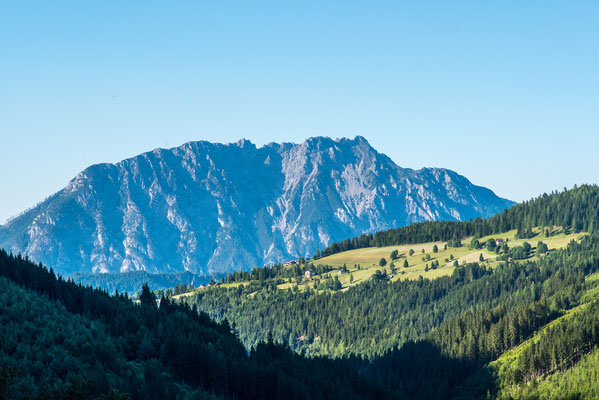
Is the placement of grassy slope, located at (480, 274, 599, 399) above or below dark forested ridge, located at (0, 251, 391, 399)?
below

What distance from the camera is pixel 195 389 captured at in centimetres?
15700

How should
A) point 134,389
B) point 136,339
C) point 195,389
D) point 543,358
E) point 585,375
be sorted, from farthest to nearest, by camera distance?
point 543,358, point 585,375, point 136,339, point 195,389, point 134,389

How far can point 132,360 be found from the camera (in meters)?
163

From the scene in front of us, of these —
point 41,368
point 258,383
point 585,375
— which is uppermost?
point 41,368

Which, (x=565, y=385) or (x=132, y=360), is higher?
(x=132, y=360)

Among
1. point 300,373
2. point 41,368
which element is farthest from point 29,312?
point 300,373

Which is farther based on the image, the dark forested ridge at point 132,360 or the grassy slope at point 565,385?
the grassy slope at point 565,385

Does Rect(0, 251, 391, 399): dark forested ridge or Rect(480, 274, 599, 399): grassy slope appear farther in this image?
Rect(480, 274, 599, 399): grassy slope

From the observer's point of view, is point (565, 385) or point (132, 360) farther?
point (565, 385)

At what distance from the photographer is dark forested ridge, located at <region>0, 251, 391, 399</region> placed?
13625cm

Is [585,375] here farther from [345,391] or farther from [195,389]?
[195,389]

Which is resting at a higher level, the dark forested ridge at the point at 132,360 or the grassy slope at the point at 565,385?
the dark forested ridge at the point at 132,360

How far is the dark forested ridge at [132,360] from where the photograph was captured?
136 metres

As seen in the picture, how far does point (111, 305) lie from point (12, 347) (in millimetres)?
55920
